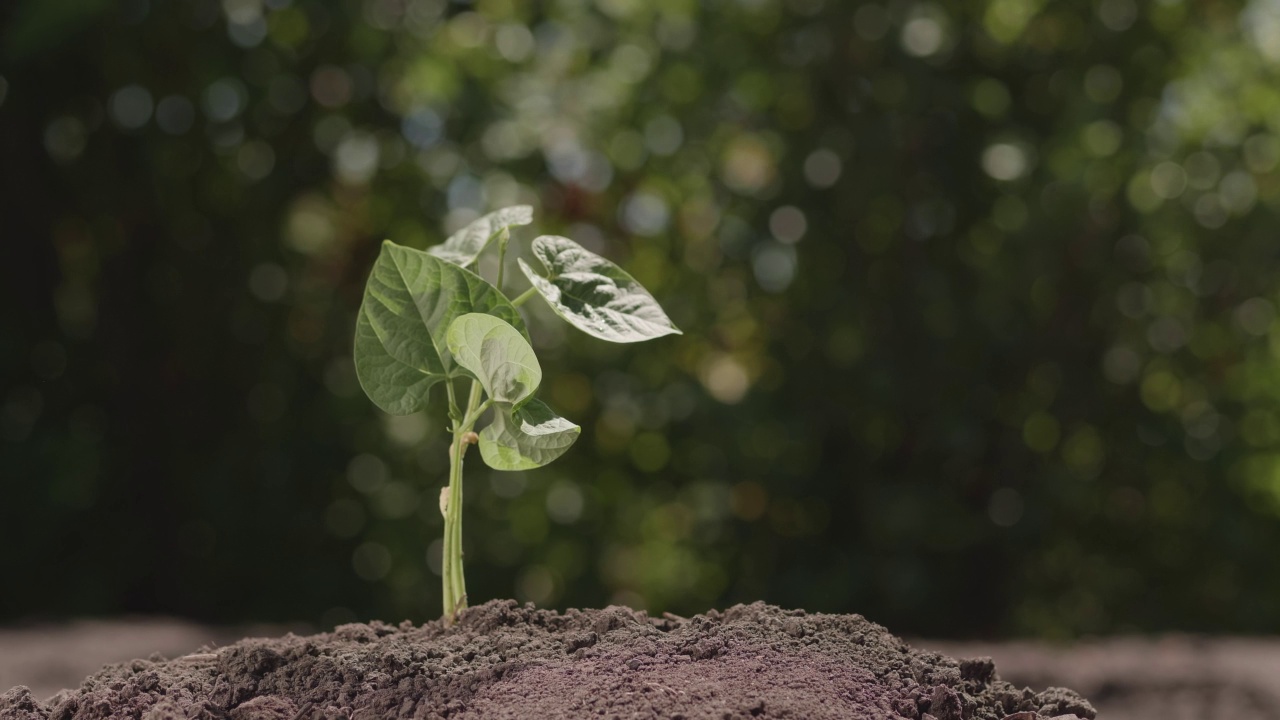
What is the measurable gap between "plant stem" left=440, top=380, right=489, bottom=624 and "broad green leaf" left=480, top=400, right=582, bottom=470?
0.02 m

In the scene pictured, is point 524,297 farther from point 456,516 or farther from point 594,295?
point 456,516

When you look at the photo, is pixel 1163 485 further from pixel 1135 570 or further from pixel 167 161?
pixel 167 161

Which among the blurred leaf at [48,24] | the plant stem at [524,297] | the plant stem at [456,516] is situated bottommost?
the plant stem at [456,516]

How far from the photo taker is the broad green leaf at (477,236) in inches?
46.6

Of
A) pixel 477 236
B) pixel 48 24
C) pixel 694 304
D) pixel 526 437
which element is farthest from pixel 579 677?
pixel 48 24

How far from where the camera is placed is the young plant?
1026 millimetres

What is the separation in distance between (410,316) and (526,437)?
0.54ft

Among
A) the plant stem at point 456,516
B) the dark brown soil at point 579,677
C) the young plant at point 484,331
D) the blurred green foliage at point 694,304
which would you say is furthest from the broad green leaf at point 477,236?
the blurred green foliage at point 694,304

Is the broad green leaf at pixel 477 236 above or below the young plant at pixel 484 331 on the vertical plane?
above

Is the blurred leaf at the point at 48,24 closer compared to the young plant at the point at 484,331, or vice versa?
the young plant at the point at 484,331

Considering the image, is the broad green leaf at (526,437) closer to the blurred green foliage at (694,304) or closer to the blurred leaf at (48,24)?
the blurred green foliage at (694,304)

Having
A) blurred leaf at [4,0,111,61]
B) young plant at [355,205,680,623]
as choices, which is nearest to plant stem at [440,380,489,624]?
young plant at [355,205,680,623]

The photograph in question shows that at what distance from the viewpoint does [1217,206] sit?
3.32m

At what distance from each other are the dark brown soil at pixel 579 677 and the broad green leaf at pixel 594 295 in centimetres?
29
